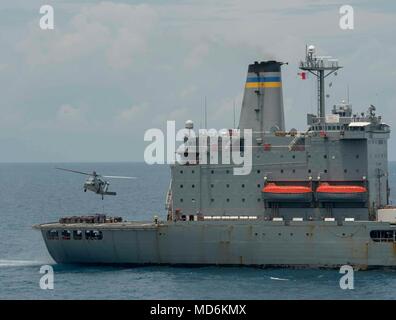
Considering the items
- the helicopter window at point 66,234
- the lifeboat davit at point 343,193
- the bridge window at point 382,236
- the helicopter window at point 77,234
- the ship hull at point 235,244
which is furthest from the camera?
the helicopter window at point 66,234

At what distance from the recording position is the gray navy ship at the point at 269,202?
4644 centimetres

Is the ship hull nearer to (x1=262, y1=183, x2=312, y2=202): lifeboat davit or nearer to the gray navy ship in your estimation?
the gray navy ship

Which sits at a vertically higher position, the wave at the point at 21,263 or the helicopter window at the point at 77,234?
the helicopter window at the point at 77,234

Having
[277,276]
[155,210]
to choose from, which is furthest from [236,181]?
[155,210]

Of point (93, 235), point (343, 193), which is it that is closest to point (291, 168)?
point (343, 193)

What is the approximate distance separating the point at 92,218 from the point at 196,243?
18.5ft

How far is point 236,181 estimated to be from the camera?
Result: 48406 millimetres

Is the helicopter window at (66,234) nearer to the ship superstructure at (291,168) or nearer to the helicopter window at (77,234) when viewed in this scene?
the helicopter window at (77,234)

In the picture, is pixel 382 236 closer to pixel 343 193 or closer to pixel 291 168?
pixel 343 193

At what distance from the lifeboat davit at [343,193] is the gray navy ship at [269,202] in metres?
0.05

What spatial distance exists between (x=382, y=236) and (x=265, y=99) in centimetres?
869

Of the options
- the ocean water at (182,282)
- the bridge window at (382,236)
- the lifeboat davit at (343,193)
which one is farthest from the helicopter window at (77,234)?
the bridge window at (382,236)

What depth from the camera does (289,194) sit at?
47.1 meters
